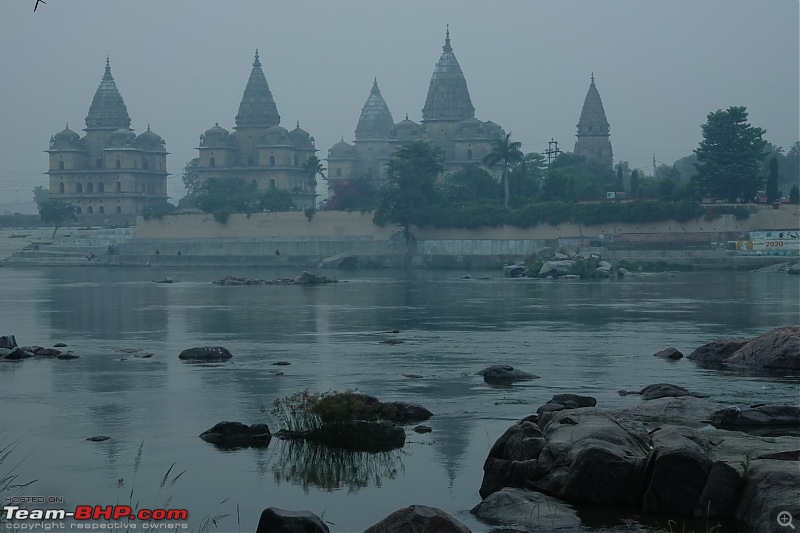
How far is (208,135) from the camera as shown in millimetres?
90688

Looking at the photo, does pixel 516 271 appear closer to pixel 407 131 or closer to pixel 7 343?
pixel 7 343

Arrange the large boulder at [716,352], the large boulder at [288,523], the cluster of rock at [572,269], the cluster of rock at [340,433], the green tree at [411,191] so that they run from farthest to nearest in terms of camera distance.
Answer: the green tree at [411,191]
the cluster of rock at [572,269]
the large boulder at [716,352]
the cluster of rock at [340,433]
the large boulder at [288,523]

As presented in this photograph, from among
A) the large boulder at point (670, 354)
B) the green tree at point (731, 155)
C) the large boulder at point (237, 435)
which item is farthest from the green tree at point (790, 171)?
the large boulder at point (237, 435)

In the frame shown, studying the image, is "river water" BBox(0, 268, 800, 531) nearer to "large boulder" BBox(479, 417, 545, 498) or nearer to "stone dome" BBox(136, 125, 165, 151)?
"large boulder" BBox(479, 417, 545, 498)

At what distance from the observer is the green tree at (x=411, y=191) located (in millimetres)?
61969

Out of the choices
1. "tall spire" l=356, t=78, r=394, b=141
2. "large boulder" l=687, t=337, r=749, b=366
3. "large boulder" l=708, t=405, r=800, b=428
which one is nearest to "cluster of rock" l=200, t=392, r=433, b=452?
"large boulder" l=708, t=405, r=800, b=428

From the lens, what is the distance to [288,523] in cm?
788

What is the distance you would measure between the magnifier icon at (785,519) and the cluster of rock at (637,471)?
102mm

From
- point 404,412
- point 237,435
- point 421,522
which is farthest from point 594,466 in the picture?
point 237,435

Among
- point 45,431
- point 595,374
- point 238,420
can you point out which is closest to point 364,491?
point 238,420

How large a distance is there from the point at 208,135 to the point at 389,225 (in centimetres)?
3069

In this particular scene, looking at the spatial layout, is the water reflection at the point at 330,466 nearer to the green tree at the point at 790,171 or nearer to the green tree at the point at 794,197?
the green tree at the point at 794,197

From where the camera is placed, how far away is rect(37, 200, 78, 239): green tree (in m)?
82.4

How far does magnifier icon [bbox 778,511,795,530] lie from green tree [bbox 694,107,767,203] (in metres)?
49.6
